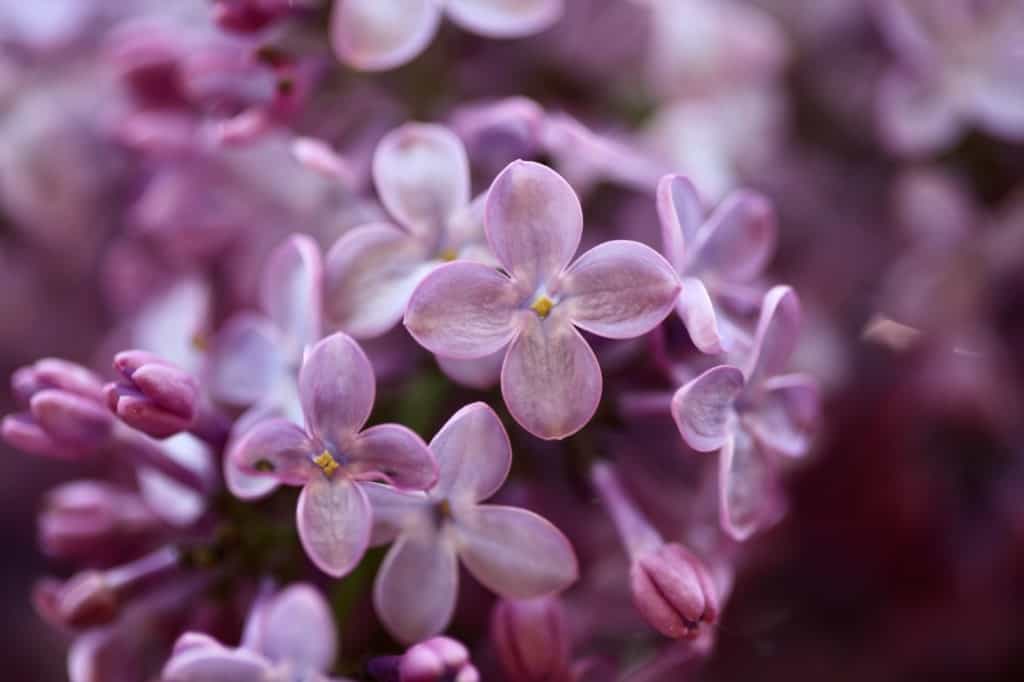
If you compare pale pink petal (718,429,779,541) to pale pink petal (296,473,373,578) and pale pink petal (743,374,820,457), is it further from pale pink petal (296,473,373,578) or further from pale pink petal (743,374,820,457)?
pale pink petal (296,473,373,578)

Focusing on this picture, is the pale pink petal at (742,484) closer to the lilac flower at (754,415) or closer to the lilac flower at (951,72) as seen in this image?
the lilac flower at (754,415)

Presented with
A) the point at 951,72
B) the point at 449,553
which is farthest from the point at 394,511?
the point at 951,72

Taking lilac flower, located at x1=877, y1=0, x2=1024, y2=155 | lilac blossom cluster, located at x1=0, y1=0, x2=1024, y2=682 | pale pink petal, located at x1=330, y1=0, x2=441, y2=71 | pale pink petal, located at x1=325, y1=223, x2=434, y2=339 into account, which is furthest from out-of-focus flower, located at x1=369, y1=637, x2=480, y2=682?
lilac flower, located at x1=877, y1=0, x2=1024, y2=155

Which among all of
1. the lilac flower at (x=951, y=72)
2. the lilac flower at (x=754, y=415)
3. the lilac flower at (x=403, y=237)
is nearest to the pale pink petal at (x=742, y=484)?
the lilac flower at (x=754, y=415)

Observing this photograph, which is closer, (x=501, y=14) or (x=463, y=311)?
(x=463, y=311)

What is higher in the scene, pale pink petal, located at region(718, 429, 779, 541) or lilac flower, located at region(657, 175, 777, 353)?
lilac flower, located at region(657, 175, 777, 353)

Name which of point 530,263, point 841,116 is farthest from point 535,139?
point 841,116

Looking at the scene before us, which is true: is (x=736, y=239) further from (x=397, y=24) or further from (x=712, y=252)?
(x=397, y=24)
